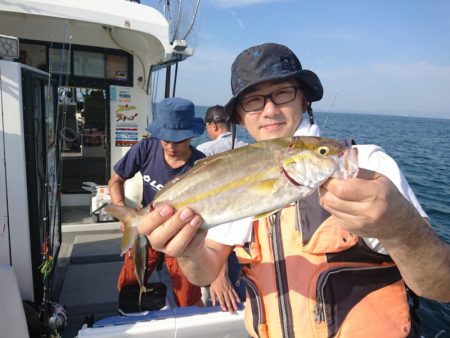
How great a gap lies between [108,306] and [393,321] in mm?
3522

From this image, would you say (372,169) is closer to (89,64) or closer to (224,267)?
(224,267)

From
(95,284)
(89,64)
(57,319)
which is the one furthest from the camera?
(89,64)

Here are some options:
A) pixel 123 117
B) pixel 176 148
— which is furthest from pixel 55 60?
pixel 176 148

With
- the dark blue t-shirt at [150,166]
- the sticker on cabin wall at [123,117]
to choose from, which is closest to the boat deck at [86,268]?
the dark blue t-shirt at [150,166]

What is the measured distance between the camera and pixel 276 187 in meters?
1.69

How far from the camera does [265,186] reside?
1719mm

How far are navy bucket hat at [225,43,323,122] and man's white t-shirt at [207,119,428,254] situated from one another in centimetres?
28

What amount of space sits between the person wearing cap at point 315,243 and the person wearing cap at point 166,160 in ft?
5.45

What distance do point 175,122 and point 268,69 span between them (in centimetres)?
203

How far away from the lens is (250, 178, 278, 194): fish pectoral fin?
1704 millimetres

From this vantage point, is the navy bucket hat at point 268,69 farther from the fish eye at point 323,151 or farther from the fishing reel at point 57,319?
the fishing reel at point 57,319

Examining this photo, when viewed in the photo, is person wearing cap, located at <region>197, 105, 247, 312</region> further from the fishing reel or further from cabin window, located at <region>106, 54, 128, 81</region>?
cabin window, located at <region>106, 54, 128, 81</region>

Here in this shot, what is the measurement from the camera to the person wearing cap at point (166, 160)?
155 inches

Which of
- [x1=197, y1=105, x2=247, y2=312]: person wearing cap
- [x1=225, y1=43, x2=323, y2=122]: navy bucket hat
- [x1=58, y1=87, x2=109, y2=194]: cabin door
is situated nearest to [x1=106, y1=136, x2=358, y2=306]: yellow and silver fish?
[x1=225, y1=43, x2=323, y2=122]: navy bucket hat
